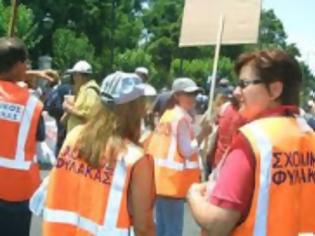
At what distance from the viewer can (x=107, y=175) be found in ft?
13.9

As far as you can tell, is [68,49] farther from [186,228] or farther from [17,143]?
[17,143]

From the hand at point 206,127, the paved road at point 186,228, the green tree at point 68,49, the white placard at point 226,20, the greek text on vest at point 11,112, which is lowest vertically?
the paved road at point 186,228

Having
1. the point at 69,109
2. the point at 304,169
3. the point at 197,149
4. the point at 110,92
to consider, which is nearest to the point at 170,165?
the point at 197,149

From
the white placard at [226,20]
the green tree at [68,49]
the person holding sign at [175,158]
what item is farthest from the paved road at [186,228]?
the green tree at [68,49]

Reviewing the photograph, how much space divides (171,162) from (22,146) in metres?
2.56

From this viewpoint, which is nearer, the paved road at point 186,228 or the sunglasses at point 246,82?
the sunglasses at point 246,82

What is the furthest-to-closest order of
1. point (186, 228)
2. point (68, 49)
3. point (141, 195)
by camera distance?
1. point (68, 49)
2. point (186, 228)
3. point (141, 195)

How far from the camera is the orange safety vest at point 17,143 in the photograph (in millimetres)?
5414

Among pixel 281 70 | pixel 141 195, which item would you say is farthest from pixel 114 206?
pixel 281 70

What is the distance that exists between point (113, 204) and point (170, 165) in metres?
3.65

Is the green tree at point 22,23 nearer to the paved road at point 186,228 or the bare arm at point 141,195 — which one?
the paved road at point 186,228

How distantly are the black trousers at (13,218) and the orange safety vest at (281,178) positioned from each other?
7.26ft

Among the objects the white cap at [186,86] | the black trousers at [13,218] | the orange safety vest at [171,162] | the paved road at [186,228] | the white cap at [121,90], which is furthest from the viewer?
the paved road at [186,228]

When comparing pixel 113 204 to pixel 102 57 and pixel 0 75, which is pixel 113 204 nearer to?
pixel 0 75
